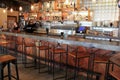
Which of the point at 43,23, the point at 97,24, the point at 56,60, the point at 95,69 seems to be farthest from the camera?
the point at 43,23

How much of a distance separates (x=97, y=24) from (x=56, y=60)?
337 cm

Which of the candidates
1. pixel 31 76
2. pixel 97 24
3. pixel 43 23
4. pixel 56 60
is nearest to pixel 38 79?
pixel 31 76

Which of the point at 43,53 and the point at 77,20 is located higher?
the point at 77,20

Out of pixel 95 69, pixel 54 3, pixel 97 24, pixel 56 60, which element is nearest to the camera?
pixel 95 69

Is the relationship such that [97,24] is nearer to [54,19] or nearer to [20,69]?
[54,19]

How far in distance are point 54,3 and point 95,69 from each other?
5.46m

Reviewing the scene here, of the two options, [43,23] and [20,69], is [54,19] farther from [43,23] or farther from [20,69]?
[20,69]

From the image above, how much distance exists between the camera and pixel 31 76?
14.0 feet

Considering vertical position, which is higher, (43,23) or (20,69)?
(43,23)

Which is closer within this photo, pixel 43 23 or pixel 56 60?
pixel 56 60

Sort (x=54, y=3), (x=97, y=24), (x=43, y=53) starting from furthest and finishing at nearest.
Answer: (x=54, y=3)
(x=97, y=24)
(x=43, y=53)

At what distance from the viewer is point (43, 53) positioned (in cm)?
524

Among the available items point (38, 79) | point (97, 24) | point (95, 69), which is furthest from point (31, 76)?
point (97, 24)

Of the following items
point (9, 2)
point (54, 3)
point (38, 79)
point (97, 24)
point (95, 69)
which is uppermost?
point (9, 2)
